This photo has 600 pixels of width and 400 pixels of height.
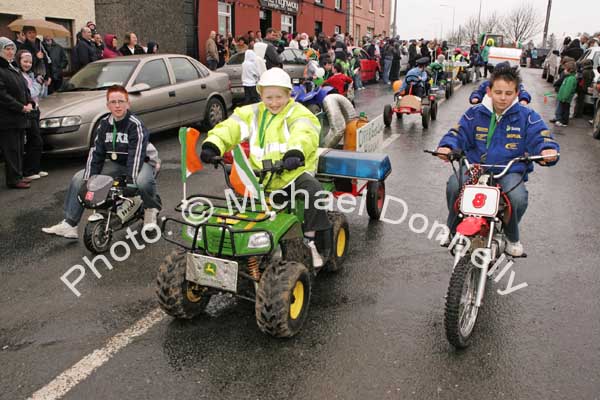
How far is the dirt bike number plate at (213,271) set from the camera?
3.69 m

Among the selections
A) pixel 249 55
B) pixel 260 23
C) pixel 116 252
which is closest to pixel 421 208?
pixel 116 252

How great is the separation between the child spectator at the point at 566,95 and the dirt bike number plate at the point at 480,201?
36.4 feet

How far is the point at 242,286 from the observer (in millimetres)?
4246

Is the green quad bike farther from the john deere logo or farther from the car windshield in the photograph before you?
the car windshield

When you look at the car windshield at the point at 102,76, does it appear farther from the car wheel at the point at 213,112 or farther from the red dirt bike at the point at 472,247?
the red dirt bike at the point at 472,247

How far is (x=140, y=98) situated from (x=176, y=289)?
6.69 m

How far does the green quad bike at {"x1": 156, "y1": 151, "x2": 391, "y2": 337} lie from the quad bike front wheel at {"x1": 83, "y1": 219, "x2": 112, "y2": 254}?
5.58 feet

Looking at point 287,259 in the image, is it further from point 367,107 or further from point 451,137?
point 367,107

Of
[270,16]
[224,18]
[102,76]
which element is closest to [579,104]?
[102,76]

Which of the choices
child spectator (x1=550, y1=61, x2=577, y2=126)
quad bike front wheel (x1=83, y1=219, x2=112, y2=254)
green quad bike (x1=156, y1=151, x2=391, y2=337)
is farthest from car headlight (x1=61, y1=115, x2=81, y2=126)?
child spectator (x1=550, y1=61, x2=577, y2=126)

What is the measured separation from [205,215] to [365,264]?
72.1 inches

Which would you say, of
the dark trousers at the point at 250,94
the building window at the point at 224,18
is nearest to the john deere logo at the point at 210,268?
the dark trousers at the point at 250,94

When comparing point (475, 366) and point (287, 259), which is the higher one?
point (287, 259)

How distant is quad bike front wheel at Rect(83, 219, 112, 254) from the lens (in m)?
5.32
